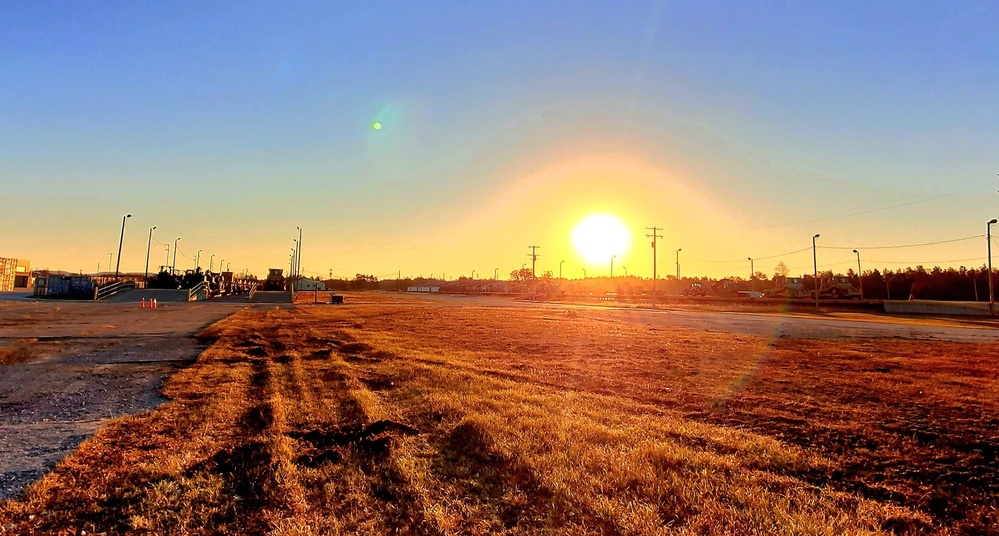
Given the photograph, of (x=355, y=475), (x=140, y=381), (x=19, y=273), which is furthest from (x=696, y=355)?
(x=19, y=273)

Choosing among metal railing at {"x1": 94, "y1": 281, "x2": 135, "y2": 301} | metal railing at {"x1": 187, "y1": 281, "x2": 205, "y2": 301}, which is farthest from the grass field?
metal railing at {"x1": 94, "y1": 281, "x2": 135, "y2": 301}

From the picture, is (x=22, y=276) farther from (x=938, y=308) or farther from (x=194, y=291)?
(x=938, y=308)

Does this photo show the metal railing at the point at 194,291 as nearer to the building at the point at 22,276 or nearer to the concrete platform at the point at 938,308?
the building at the point at 22,276

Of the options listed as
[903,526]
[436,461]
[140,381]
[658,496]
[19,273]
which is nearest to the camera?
[903,526]

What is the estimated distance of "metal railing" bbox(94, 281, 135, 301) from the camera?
4603cm

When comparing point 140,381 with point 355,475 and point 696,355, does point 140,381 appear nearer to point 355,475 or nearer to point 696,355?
point 355,475

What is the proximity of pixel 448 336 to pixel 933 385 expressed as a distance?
13.9 metres

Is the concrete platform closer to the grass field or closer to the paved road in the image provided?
the paved road

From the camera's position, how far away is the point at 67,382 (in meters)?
9.19

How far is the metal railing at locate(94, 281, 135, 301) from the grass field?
46714mm

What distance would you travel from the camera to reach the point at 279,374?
10242 mm

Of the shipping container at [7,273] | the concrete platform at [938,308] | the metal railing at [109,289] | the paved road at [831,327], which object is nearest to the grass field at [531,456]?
the paved road at [831,327]

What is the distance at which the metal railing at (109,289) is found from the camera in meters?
46.0

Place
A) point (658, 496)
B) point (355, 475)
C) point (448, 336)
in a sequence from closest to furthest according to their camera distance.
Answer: point (658, 496), point (355, 475), point (448, 336)
